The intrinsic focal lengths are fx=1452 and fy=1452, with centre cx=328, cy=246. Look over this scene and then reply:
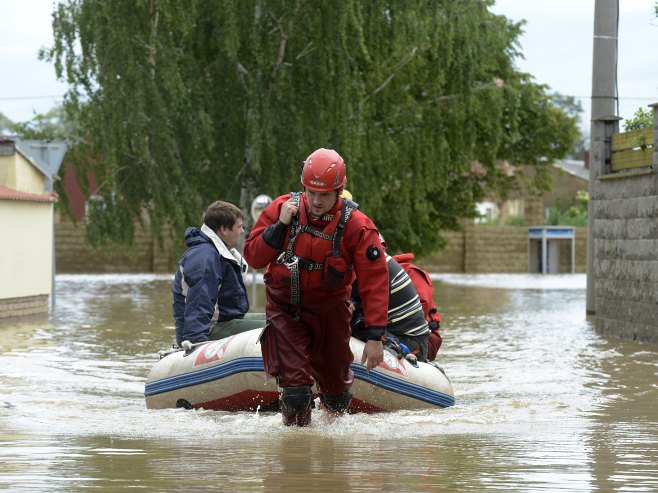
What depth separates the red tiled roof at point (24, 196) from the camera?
2128 cm

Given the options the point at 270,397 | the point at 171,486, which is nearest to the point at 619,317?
the point at 270,397

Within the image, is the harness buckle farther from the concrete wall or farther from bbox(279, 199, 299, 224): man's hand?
the concrete wall

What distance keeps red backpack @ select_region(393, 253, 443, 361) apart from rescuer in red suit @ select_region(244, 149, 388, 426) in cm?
226

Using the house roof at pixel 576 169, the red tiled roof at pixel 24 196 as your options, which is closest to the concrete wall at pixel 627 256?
the red tiled roof at pixel 24 196

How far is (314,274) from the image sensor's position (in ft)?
26.9

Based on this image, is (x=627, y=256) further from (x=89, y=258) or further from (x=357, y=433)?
(x=89, y=258)

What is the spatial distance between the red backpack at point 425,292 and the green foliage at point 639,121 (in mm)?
8548

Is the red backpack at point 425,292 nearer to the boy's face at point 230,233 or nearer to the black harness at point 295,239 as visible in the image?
the boy's face at point 230,233

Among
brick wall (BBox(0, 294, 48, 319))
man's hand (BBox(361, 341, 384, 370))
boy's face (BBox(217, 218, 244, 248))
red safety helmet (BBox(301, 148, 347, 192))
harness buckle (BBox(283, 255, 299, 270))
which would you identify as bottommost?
brick wall (BBox(0, 294, 48, 319))

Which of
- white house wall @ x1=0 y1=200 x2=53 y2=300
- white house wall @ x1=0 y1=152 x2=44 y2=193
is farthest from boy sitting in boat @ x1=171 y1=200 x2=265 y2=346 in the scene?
white house wall @ x1=0 y1=152 x2=44 y2=193

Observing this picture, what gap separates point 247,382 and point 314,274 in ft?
5.19

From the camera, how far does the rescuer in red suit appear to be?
8133 mm

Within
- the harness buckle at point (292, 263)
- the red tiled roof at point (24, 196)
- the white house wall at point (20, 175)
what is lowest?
the harness buckle at point (292, 263)

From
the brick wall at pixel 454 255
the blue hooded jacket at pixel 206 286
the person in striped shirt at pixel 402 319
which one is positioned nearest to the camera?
the person in striped shirt at pixel 402 319
